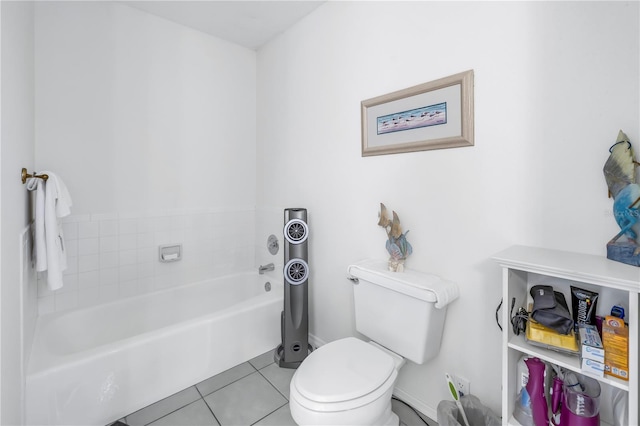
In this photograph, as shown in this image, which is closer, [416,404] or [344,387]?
[344,387]

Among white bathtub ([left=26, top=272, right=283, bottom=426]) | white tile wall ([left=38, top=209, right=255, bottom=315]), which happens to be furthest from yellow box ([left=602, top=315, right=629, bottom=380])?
white tile wall ([left=38, top=209, right=255, bottom=315])

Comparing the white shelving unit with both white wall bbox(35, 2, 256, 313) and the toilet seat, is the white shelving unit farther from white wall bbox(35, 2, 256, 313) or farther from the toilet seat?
white wall bbox(35, 2, 256, 313)

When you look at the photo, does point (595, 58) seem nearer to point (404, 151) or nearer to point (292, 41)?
point (404, 151)

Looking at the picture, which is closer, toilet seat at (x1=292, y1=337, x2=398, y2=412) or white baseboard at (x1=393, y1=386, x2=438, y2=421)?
toilet seat at (x1=292, y1=337, x2=398, y2=412)

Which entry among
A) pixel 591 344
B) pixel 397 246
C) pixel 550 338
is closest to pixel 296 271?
pixel 397 246

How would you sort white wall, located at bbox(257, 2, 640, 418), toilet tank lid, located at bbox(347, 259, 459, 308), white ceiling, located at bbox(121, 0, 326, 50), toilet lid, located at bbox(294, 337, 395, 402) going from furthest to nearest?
white ceiling, located at bbox(121, 0, 326, 50) → toilet tank lid, located at bbox(347, 259, 459, 308) → toilet lid, located at bbox(294, 337, 395, 402) → white wall, located at bbox(257, 2, 640, 418)

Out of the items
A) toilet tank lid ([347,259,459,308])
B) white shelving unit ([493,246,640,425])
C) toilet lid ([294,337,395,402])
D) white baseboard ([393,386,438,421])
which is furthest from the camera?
white baseboard ([393,386,438,421])

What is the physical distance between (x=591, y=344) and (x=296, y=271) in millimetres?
1482

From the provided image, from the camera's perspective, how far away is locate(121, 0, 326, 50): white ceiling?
2059 mm

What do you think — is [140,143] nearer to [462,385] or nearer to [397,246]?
[397,246]

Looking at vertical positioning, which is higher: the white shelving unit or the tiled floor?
the white shelving unit

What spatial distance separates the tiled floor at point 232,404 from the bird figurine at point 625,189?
122cm

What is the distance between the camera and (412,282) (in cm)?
142

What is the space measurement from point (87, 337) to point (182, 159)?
4.55ft
